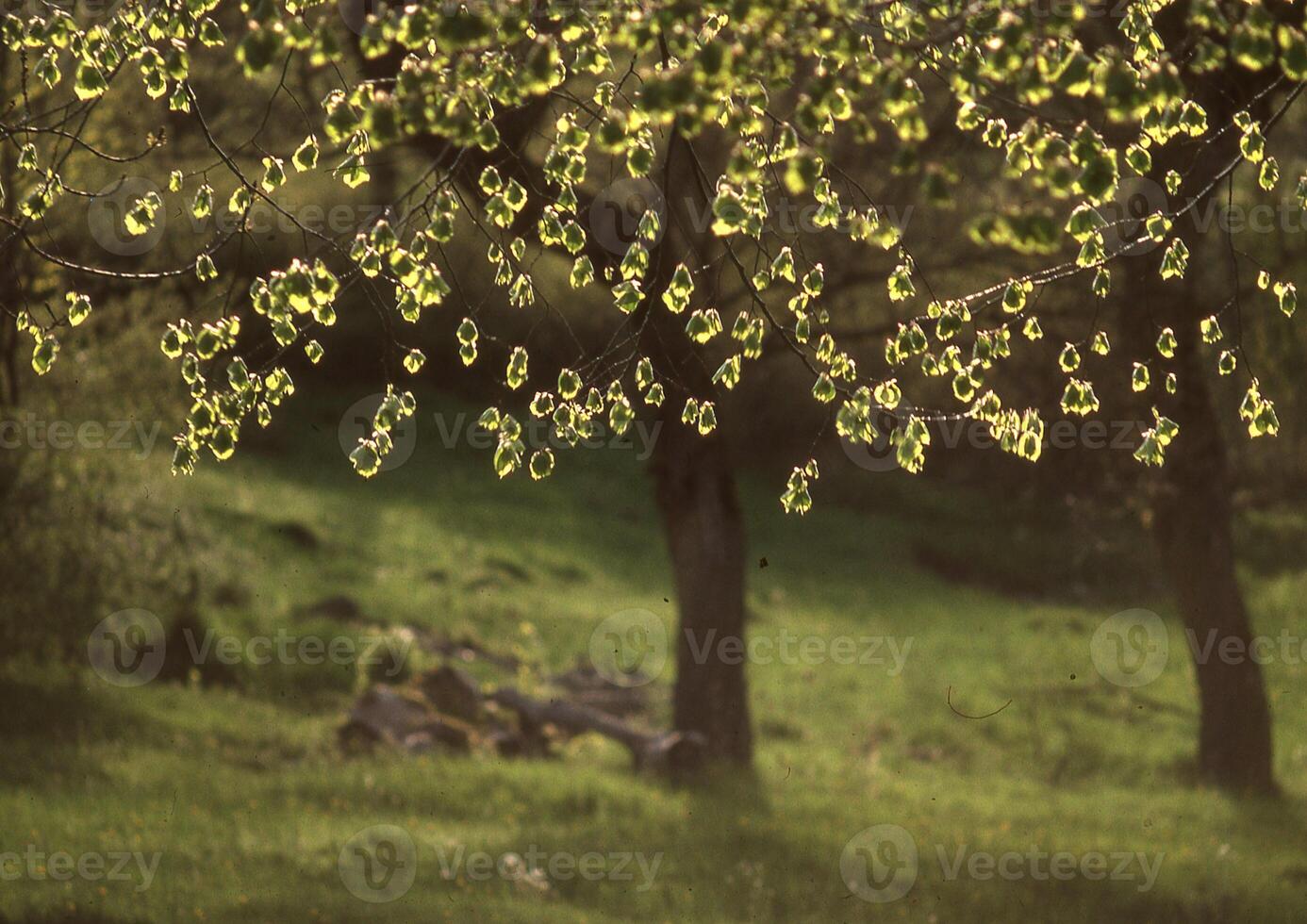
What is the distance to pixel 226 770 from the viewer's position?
1620 cm

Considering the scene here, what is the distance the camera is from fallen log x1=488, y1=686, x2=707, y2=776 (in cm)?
1773

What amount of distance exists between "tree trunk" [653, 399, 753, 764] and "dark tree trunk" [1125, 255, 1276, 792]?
18.5 feet

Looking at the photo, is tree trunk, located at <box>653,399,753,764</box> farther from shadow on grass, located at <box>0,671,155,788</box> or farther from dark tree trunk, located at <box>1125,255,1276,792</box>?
shadow on grass, located at <box>0,671,155,788</box>

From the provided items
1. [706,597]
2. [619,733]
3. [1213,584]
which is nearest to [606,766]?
[619,733]

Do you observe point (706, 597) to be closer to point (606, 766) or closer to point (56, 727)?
point (606, 766)

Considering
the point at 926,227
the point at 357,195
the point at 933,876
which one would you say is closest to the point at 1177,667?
the point at 926,227

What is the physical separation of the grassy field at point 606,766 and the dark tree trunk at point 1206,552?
0.89m

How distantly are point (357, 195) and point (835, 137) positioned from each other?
80.3 ft

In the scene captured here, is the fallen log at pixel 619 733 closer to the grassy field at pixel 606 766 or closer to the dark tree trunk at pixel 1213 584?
the grassy field at pixel 606 766

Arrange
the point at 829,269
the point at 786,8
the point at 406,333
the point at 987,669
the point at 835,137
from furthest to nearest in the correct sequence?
the point at 406,333 < the point at 987,669 < the point at 835,137 < the point at 829,269 < the point at 786,8

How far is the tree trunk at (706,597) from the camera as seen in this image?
704 inches

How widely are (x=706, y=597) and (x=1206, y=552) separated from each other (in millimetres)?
6539

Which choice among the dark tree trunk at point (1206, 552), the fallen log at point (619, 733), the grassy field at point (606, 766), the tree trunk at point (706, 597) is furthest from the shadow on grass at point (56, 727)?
the dark tree trunk at point (1206, 552)

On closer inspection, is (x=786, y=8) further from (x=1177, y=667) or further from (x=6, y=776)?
(x=1177, y=667)
